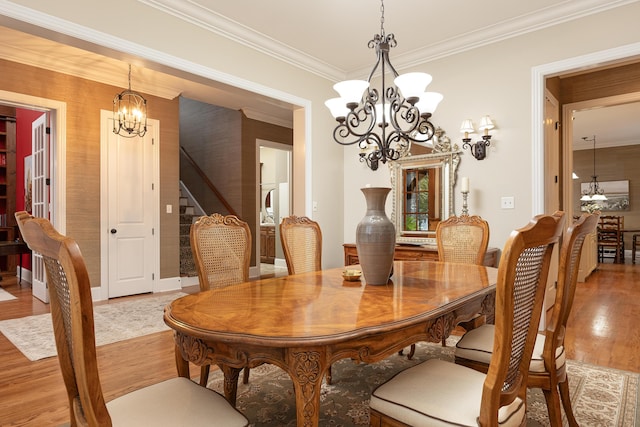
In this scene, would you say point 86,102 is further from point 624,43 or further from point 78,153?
point 624,43

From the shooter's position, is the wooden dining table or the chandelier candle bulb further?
the chandelier candle bulb

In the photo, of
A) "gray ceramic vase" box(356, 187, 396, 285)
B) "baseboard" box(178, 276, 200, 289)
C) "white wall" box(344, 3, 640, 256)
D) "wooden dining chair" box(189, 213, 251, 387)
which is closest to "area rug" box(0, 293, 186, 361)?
"baseboard" box(178, 276, 200, 289)

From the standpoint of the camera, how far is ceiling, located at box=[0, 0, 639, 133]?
3.15 metres

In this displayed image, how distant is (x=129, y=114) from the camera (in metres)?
4.84

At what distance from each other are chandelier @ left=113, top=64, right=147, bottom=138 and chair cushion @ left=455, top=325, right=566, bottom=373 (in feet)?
14.2

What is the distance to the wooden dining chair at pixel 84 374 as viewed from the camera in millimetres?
934

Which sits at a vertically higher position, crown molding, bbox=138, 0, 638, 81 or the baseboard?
crown molding, bbox=138, 0, 638, 81

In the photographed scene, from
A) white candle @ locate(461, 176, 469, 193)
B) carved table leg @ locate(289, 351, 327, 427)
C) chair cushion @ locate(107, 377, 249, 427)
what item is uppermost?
white candle @ locate(461, 176, 469, 193)

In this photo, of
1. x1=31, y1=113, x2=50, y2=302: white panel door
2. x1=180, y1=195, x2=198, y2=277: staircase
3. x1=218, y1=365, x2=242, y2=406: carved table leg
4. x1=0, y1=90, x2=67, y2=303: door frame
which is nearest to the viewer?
x1=218, y1=365, x2=242, y2=406: carved table leg

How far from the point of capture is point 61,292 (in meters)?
1.07

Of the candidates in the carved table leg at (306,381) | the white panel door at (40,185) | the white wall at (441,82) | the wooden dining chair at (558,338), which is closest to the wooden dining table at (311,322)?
the carved table leg at (306,381)

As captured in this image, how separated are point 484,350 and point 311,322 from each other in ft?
3.05

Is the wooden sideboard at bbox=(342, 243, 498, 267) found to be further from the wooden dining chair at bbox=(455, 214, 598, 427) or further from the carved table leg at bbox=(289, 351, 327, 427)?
the carved table leg at bbox=(289, 351, 327, 427)

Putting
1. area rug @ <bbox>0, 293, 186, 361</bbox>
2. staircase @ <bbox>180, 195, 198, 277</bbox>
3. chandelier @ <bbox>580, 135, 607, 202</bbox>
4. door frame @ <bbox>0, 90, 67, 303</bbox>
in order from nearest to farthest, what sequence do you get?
area rug @ <bbox>0, 293, 186, 361</bbox>
door frame @ <bbox>0, 90, 67, 303</bbox>
staircase @ <bbox>180, 195, 198, 277</bbox>
chandelier @ <bbox>580, 135, 607, 202</bbox>
